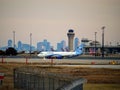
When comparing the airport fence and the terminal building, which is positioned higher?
the terminal building

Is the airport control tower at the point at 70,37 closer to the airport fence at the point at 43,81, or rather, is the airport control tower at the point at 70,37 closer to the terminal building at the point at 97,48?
the terminal building at the point at 97,48

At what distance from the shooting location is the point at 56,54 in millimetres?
44312

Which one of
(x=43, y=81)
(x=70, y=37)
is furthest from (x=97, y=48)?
(x=43, y=81)

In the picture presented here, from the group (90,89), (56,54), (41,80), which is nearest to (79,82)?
(41,80)

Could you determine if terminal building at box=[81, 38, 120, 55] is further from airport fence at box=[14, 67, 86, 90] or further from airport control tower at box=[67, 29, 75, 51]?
airport fence at box=[14, 67, 86, 90]

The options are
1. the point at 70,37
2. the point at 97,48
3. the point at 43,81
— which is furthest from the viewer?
the point at 97,48

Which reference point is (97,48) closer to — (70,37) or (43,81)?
(70,37)

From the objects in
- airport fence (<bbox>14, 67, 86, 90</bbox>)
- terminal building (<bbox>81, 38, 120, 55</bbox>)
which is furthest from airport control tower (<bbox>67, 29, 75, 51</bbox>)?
airport fence (<bbox>14, 67, 86, 90</bbox>)

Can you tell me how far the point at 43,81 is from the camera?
8.92 metres

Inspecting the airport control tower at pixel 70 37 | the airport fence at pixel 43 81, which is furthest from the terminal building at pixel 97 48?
the airport fence at pixel 43 81

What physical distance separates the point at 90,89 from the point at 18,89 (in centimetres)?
262

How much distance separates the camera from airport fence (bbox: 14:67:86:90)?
21.1ft

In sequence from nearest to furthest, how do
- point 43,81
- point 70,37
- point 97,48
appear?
point 43,81 → point 70,37 → point 97,48

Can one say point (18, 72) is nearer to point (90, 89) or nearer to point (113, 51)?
point (90, 89)
